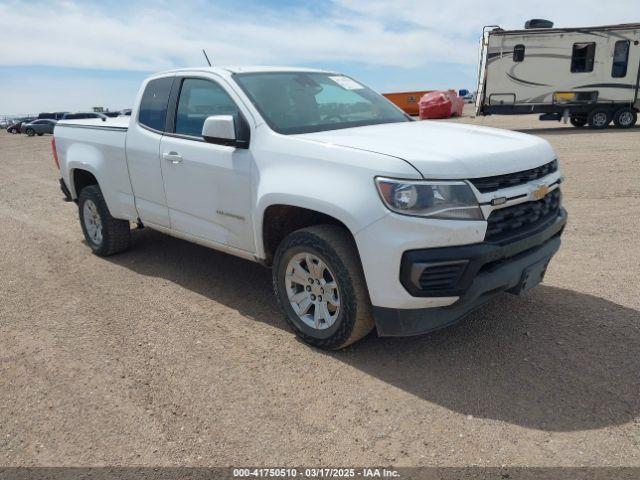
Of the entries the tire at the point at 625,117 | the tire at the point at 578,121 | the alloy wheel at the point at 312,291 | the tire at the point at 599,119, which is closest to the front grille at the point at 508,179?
the alloy wheel at the point at 312,291

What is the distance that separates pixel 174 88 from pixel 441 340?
3.08 m

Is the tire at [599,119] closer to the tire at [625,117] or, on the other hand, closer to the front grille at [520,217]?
the tire at [625,117]

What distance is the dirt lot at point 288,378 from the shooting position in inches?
102

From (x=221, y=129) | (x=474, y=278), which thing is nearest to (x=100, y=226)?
(x=221, y=129)

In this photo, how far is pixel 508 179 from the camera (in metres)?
3.03

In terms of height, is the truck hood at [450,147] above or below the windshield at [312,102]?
below

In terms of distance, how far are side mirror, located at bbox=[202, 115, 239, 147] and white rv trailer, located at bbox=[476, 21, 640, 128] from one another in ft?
56.5

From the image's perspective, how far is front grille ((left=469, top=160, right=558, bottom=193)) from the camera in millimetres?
2887

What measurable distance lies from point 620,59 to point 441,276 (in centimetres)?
1893

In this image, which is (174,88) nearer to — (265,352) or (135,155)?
(135,155)

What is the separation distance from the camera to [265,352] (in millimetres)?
3523

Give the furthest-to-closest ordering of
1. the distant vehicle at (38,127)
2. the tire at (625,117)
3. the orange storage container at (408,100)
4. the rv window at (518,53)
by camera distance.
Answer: the distant vehicle at (38,127), the orange storage container at (408,100), the tire at (625,117), the rv window at (518,53)

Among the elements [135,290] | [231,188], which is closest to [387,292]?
[231,188]

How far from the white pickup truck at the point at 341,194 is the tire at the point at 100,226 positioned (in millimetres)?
824
